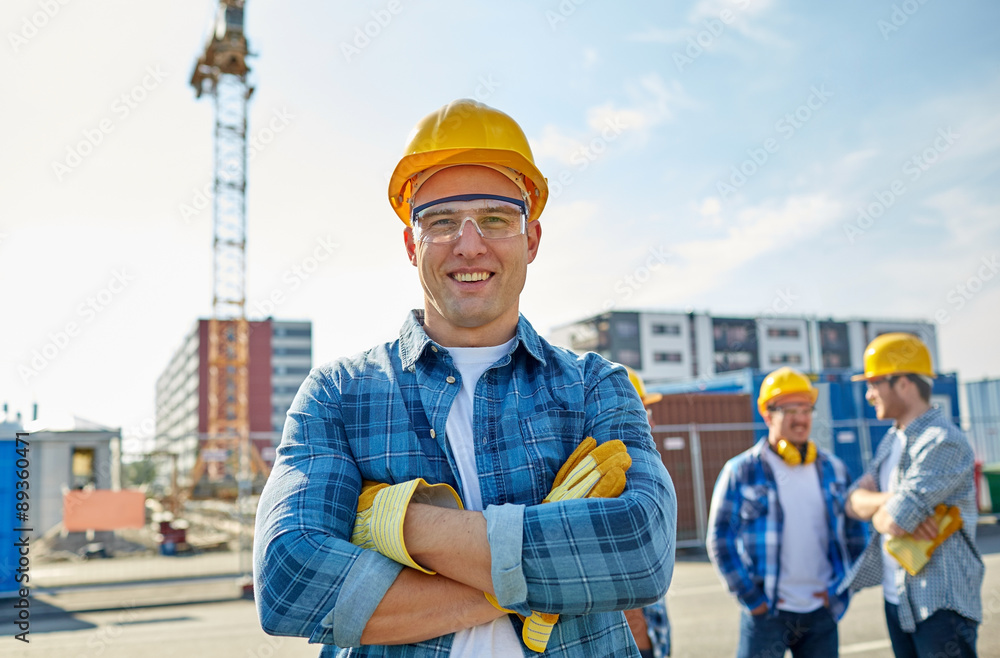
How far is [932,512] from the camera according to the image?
11.9 ft

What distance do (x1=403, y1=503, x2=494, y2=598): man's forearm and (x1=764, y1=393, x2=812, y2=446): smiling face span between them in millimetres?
3377

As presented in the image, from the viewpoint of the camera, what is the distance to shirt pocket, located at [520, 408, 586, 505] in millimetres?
1662

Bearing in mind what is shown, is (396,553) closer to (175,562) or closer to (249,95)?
(175,562)

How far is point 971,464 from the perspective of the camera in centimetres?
378

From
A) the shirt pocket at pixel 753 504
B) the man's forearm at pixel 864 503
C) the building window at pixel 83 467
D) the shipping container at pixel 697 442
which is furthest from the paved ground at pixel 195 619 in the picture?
the man's forearm at pixel 864 503

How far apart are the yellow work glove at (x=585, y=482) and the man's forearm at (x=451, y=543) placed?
0.09 m

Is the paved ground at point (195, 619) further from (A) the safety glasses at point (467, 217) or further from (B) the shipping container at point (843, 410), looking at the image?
(A) the safety glasses at point (467, 217)

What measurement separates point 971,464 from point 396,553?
3.54 m

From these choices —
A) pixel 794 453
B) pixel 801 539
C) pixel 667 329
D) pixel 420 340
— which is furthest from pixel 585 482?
pixel 667 329

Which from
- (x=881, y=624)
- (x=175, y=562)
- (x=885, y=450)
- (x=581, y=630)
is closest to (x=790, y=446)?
(x=885, y=450)

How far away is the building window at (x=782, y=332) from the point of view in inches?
2662

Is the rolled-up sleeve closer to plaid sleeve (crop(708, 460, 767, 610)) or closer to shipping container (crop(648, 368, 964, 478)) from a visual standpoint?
plaid sleeve (crop(708, 460, 767, 610))

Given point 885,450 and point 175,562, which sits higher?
point 885,450

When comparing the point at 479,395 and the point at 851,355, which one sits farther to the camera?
the point at 851,355
